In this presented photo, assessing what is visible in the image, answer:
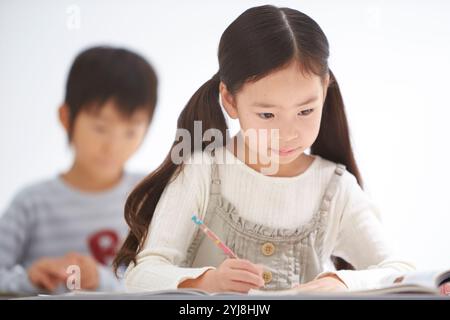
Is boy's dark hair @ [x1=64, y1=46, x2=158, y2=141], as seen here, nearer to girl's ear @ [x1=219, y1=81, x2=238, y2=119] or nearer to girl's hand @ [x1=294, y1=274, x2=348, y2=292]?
girl's ear @ [x1=219, y1=81, x2=238, y2=119]

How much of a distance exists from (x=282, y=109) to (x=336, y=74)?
200 mm

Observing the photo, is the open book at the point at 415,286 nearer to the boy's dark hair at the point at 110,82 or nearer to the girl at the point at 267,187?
the girl at the point at 267,187

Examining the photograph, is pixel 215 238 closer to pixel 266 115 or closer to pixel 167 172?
pixel 167 172

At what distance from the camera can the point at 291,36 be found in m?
1.66

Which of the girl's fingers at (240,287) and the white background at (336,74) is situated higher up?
the white background at (336,74)

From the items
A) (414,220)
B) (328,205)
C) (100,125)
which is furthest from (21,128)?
(414,220)

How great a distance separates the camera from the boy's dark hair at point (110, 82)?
1.73 metres

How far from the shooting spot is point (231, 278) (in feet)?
5.31

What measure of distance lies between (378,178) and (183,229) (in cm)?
55

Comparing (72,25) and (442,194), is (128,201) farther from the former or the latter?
(442,194)

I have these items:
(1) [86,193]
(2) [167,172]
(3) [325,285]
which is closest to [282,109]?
(2) [167,172]

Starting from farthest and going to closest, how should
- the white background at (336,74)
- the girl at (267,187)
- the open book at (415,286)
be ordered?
the white background at (336,74) < the girl at (267,187) < the open book at (415,286)

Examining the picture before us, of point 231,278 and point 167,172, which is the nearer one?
point 231,278

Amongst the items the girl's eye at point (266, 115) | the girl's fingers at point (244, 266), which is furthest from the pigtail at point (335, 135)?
the girl's fingers at point (244, 266)
